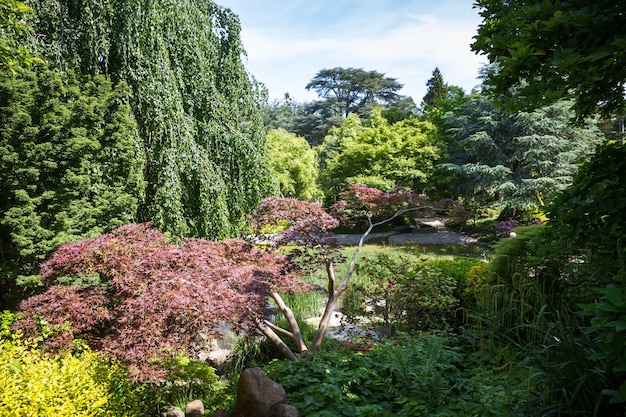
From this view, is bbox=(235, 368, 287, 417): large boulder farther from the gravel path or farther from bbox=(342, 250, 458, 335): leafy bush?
the gravel path

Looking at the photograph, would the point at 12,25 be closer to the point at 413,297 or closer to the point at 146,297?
the point at 146,297

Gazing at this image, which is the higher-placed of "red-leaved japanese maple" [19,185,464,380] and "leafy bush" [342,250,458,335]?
"red-leaved japanese maple" [19,185,464,380]

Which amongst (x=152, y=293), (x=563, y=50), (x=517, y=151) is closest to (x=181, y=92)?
(x=152, y=293)

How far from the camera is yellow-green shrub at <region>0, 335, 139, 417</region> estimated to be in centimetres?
200

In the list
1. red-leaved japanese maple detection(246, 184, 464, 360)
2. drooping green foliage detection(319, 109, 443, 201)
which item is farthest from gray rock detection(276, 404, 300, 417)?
drooping green foliage detection(319, 109, 443, 201)

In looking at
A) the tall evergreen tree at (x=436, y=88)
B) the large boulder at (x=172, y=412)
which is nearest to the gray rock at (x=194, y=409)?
the large boulder at (x=172, y=412)

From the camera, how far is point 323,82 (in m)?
26.8

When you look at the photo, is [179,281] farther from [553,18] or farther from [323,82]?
[323,82]

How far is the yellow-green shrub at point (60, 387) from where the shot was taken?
200 centimetres

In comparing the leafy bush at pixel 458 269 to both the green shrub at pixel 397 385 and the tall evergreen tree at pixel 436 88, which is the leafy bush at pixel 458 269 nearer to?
the green shrub at pixel 397 385

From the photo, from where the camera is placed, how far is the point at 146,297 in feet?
9.37

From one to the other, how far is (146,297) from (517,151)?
11.9 metres

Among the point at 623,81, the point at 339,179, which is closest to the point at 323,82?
the point at 339,179

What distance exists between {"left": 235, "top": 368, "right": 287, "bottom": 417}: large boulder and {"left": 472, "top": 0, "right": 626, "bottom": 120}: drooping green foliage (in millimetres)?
2423
